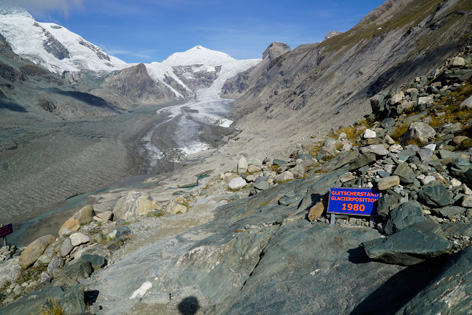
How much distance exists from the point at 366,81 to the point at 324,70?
2690 centimetres

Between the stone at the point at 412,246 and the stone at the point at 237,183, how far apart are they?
47.7ft

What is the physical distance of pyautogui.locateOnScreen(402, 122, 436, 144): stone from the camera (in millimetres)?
9578

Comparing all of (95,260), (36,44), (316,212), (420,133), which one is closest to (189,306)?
(316,212)

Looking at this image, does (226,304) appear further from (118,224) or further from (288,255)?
(118,224)

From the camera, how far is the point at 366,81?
3647 cm

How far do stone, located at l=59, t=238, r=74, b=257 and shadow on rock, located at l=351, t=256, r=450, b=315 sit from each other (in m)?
13.9

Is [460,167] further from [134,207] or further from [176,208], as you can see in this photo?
[134,207]

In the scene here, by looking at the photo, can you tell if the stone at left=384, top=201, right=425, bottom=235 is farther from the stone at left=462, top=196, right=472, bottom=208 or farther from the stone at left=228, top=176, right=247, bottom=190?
the stone at left=228, top=176, right=247, bottom=190

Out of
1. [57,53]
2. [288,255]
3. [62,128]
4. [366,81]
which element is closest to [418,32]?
[366,81]

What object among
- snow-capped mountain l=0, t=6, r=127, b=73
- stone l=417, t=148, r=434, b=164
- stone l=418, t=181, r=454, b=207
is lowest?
stone l=418, t=181, r=454, b=207

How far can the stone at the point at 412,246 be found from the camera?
159 inches

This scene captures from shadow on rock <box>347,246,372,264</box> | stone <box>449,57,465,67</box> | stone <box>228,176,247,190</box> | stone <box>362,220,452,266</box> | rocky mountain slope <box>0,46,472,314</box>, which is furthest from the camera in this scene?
→ stone <box>228,176,247,190</box>

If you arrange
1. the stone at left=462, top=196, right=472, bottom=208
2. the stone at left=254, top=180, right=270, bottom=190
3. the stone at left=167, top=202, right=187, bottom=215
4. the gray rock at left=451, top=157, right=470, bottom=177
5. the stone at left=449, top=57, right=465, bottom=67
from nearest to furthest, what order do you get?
the stone at left=462, top=196, right=472, bottom=208
the gray rock at left=451, top=157, right=470, bottom=177
the stone at left=449, top=57, right=465, bottom=67
the stone at left=254, top=180, right=270, bottom=190
the stone at left=167, top=202, right=187, bottom=215

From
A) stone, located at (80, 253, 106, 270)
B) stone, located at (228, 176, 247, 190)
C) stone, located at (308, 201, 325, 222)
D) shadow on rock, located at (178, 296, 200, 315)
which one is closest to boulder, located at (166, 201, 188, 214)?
stone, located at (228, 176, 247, 190)
